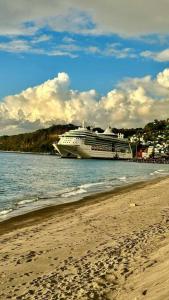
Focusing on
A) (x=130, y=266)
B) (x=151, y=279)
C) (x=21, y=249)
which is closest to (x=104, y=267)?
(x=130, y=266)

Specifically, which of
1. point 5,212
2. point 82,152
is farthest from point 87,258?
point 82,152

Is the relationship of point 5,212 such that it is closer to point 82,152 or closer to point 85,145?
point 82,152

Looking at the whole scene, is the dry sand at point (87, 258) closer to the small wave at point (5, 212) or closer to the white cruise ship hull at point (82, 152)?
the small wave at point (5, 212)

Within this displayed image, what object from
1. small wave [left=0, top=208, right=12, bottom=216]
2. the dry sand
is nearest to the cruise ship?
small wave [left=0, top=208, right=12, bottom=216]

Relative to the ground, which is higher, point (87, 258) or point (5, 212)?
point (87, 258)

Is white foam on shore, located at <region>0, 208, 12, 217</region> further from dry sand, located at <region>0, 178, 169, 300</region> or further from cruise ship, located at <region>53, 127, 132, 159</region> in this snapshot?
cruise ship, located at <region>53, 127, 132, 159</region>

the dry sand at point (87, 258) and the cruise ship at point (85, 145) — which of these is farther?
the cruise ship at point (85, 145)

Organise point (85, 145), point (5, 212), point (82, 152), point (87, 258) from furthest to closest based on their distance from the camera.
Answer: point (85, 145)
point (82, 152)
point (5, 212)
point (87, 258)

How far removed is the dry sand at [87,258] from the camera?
338 inches

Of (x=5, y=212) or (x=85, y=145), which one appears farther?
(x=85, y=145)

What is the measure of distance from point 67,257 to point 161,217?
24.4 ft

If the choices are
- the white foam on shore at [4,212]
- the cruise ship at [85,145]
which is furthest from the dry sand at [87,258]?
the cruise ship at [85,145]

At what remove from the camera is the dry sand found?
8594 millimetres

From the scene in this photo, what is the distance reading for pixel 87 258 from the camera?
1134 centimetres
